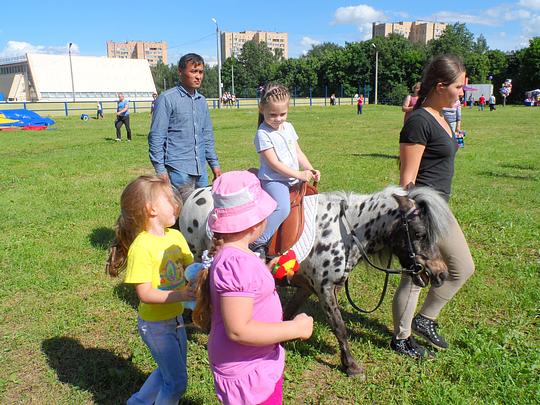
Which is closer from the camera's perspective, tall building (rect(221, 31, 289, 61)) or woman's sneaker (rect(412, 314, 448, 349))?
woman's sneaker (rect(412, 314, 448, 349))

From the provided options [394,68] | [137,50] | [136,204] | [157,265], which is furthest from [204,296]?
[137,50]

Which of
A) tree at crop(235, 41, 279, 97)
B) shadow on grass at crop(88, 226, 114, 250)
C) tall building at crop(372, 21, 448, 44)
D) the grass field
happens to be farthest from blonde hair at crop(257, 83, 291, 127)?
tall building at crop(372, 21, 448, 44)

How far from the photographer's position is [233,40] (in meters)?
146

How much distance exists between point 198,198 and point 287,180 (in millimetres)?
1010

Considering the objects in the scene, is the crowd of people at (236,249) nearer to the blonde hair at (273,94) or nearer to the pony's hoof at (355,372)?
the blonde hair at (273,94)

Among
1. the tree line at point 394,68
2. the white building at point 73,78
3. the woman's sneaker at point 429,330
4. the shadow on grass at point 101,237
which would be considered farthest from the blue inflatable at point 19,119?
the white building at point 73,78

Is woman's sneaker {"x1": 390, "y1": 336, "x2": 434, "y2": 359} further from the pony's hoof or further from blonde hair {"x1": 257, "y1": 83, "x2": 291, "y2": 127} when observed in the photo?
blonde hair {"x1": 257, "y1": 83, "x2": 291, "y2": 127}

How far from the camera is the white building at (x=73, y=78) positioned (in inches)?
3041

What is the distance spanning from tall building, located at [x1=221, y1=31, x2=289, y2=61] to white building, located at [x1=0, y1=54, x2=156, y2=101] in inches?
2380

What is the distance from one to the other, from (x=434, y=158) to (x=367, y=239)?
0.80 meters

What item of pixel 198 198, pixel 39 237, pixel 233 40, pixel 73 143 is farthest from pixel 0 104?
pixel 233 40

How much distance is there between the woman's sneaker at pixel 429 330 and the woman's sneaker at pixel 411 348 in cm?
9

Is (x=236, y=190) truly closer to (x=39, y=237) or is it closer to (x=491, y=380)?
(x=491, y=380)

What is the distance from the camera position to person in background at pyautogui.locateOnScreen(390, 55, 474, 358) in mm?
3305
